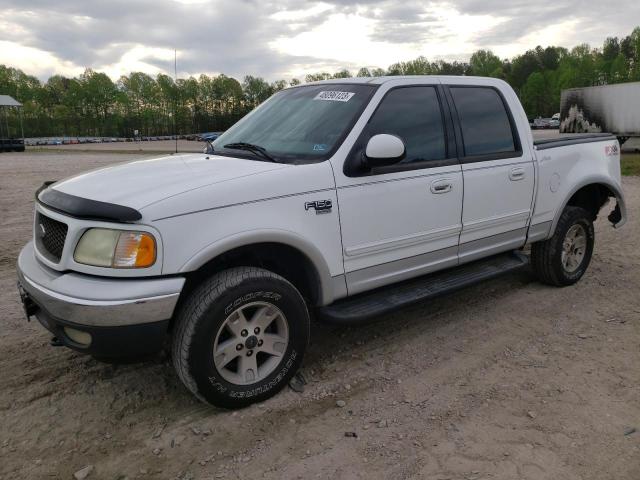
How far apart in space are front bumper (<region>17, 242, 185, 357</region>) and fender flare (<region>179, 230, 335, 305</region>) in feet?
0.51

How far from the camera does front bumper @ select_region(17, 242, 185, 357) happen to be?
2.64 metres

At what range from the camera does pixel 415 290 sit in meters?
3.94

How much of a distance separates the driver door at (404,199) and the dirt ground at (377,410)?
66 cm

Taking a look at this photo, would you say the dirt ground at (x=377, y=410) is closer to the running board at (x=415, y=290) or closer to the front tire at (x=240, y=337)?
the front tire at (x=240, y=337)

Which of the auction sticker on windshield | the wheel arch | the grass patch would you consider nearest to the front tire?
the wheel arch

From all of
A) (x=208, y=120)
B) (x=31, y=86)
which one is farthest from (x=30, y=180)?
(x=31, y=86)

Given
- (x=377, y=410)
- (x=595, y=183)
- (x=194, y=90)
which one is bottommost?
(x=377, y=410)

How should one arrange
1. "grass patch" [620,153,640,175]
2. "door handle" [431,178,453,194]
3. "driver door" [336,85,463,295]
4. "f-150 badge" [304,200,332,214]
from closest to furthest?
1. "f-150 badge" [304,200,332,214]
2. "driver door" [336,85,463,295]
3. "door handle" [431,178,453,194]
4. "grass patch" [620,153,640,175]

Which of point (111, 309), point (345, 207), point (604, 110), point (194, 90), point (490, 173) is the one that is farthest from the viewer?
point (194, 90)

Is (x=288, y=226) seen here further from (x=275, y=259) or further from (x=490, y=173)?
(x=490, y=173)

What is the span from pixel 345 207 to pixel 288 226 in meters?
0.44

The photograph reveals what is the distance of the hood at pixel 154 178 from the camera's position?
285cm

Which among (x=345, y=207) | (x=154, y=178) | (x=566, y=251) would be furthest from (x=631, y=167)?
(x=154, y=178)

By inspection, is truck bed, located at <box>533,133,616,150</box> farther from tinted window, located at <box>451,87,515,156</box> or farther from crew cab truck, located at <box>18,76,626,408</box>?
tinted window, located at <box>451,87,515,156</box>
